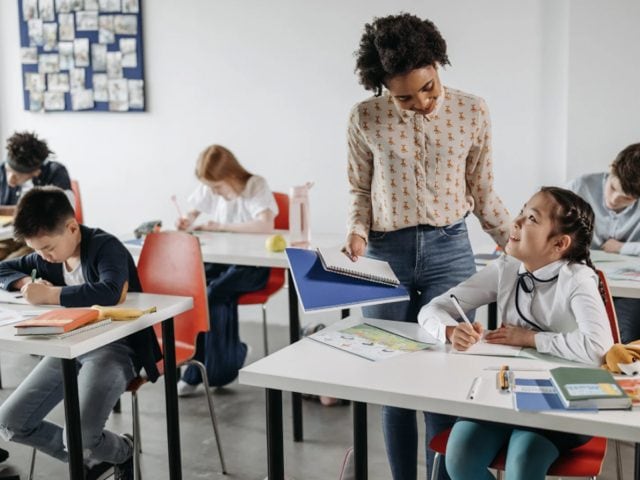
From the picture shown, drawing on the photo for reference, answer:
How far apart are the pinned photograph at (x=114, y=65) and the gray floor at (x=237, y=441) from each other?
7.15 ft

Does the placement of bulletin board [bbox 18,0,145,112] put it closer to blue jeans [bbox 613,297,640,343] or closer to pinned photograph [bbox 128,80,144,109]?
pinned photograph [bbox 128,80,144,109]

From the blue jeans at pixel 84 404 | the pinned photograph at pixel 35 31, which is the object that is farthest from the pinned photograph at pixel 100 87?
the blue jeans at pixel 84 404

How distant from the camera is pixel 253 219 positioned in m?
3.97

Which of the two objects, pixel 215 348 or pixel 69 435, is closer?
pixel 69 435

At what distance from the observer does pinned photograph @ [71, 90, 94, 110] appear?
5.27m

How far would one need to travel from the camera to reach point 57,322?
2.18 metres

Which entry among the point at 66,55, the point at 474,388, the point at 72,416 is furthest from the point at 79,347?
the point at 66,55

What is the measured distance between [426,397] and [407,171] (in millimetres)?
750

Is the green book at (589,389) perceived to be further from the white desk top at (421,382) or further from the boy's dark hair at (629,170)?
the boy's dark hair at (629,170)

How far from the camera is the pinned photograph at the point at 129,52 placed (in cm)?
506

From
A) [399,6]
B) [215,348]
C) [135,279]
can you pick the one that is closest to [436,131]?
[135,279]

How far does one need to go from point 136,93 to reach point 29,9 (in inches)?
39.4

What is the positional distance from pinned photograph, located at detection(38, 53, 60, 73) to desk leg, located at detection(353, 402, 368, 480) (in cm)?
402

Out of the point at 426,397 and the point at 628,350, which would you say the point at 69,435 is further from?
the point at 628,350
